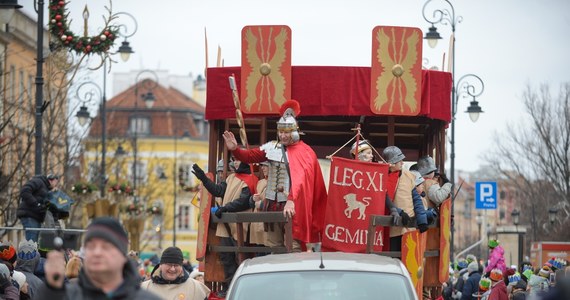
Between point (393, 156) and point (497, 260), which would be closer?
point (393, 156)

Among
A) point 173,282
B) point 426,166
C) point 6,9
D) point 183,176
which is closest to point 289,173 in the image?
point 173,282

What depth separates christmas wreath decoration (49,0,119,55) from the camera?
76.8 ft

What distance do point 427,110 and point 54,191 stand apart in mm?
7000

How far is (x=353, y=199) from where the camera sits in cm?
1410

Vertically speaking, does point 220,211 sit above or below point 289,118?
below

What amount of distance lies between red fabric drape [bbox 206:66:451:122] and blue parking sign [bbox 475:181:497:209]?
21.0 meters

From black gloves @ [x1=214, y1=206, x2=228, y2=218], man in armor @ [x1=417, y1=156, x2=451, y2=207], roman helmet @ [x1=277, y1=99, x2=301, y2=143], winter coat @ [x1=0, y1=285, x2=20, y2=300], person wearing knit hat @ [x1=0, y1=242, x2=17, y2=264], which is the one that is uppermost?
roman helmet @ [x1=277, y1=99, x2=301, y2=143]

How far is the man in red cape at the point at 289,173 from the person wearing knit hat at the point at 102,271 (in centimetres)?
682

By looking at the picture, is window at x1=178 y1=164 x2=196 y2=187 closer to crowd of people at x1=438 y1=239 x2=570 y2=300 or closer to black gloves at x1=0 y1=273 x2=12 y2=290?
crowd of people at x1=438 y1=239 x2=570 y2=300

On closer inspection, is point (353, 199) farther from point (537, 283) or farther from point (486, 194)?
point (486, 194)

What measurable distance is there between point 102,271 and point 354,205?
739 centimetres

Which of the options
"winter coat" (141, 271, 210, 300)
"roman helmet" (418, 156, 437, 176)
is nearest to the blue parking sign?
"roman helmet" (418, 156, 437, 176)

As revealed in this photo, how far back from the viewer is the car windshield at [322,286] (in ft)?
32.9

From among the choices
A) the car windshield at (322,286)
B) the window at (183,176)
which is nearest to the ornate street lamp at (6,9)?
the car windshield at (322,286)
